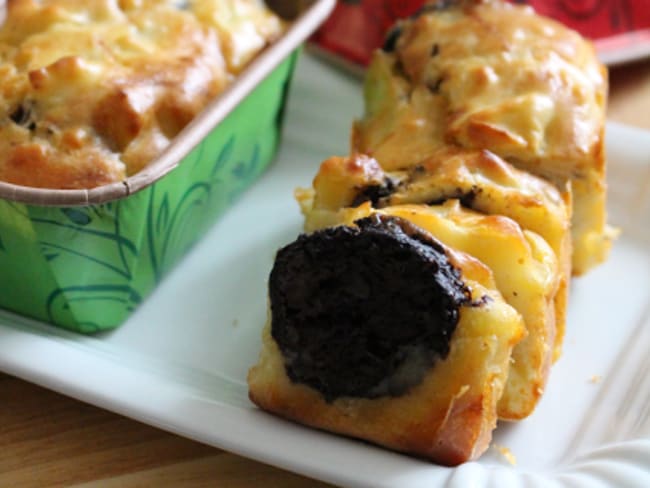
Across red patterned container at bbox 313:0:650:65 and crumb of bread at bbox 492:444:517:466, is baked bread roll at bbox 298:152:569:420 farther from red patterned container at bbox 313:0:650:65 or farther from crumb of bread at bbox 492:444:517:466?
red patterned container at bbox 313:0:650:65

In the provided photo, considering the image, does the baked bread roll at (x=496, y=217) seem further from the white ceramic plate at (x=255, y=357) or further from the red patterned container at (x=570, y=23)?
the red patterned container at (x=570, y=23)

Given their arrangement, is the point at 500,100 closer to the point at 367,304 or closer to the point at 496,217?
the point at 496,217

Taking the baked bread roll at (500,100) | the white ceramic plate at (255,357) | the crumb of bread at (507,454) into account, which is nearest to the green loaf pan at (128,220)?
the white ceramic plate at (255,357)

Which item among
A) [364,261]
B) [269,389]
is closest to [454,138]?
[364,261]

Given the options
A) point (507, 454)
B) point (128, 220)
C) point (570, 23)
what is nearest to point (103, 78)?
point (128, 220)

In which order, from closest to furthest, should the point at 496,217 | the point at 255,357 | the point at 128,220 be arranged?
the point at 496,217 < the point at 128,220 < the point at 255,357

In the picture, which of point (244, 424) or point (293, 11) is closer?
point (244, 424)

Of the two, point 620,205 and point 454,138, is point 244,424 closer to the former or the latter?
point 454,138
